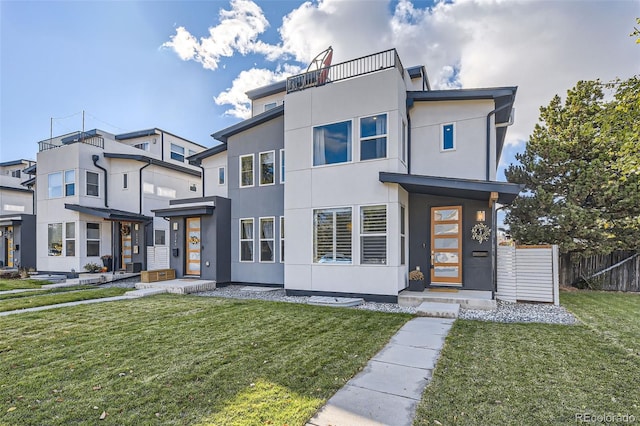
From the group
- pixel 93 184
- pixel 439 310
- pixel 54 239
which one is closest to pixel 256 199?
pixel 439 310

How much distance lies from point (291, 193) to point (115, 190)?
12.0 m

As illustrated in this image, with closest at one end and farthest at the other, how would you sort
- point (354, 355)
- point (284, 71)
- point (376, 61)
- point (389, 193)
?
point (354, 355) < point (389, 193) < point (376, 61) < point (284, 71)

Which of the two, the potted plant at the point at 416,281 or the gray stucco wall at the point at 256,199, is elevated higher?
the gray stucco wall at the point at 256,199

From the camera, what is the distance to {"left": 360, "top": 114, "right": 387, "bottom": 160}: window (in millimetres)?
8716

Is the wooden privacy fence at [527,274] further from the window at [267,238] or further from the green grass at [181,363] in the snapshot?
the window at [267,238]

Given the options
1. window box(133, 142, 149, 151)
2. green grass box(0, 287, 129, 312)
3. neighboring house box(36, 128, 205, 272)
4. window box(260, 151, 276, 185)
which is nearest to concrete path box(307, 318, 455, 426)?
window box(260, 151, 276, 185)

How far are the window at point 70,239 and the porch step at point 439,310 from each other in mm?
16089

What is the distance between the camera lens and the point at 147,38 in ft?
42.1

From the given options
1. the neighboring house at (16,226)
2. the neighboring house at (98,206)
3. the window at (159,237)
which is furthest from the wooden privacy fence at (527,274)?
the neighboring house at (16,226)

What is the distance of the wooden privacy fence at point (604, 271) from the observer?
37.6 ft

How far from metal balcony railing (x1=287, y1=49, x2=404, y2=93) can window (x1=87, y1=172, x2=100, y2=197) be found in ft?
40.0

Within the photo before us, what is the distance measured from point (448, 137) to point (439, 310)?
17.4ft

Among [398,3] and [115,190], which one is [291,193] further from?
[115,190]

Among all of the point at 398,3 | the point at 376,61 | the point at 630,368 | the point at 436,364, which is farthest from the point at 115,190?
the point at 630,368
